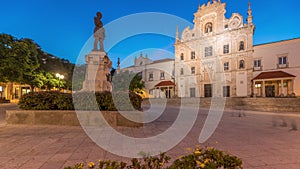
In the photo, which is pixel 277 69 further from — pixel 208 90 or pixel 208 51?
pixel 208 51

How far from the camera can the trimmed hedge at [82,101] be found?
659cm

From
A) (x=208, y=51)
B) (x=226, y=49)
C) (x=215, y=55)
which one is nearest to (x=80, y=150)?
(x=215, y=55)

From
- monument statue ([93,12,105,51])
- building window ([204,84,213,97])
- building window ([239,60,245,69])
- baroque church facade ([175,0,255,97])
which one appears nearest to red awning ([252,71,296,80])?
baroque church facade ([175,0,255,97])

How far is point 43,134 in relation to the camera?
5113 millimetres

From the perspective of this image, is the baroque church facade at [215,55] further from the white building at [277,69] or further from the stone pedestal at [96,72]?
the stone pedestal at [96,72]

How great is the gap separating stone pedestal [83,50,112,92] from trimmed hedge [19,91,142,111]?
9.20 feet

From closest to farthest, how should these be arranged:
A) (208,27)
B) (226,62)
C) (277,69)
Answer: (277,69) < (226,62) < (208,27)

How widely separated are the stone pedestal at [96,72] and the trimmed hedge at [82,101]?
110 inches

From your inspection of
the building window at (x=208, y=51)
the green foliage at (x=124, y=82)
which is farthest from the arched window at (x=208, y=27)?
the green foliage at (x=124, y=82)

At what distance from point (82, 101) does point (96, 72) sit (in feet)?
11.9

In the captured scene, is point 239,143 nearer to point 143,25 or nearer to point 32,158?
point 32,158

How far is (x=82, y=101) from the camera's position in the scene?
6652 millimetres

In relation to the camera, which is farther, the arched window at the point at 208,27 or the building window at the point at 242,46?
the arched window at the point at 208,27

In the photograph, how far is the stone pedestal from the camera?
975 centimetres
